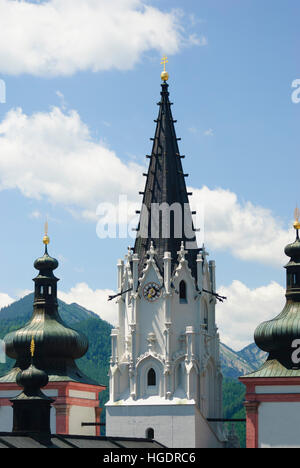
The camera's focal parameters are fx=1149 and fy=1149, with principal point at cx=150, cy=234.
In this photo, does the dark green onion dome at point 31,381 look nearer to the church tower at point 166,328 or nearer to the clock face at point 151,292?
the church tower at point 166,328

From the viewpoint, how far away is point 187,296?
229 feet

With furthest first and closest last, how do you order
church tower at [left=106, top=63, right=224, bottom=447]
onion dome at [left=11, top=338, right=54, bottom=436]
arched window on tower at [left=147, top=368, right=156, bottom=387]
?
1. arched window on tower at [left=147, top=368, right=156, bottom=387]
2. church tower at [left=106, top=63, right=224, bottom=447]
3. onion dome at [left=11, top=338, right=54, bottom=436]

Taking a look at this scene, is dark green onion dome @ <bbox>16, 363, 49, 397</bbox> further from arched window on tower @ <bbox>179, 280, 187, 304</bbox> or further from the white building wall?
arched window on tower @ <bbox>179, 280, 187, 304</bbox>

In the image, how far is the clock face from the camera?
227ft

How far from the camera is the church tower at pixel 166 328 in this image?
221 ft

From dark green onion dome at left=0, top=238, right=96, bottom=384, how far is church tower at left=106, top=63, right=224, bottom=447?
5656 mm

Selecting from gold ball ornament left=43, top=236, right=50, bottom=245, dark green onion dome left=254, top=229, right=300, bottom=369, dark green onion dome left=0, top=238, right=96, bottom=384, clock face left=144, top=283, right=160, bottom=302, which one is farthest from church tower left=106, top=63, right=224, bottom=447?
gold ball ornament left=43, top=236, right=50, bottom=245

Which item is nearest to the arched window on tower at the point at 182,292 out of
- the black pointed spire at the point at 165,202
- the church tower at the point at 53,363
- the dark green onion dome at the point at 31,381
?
the black pointed spire at the point at 165,202

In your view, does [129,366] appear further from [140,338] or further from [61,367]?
[61,367]

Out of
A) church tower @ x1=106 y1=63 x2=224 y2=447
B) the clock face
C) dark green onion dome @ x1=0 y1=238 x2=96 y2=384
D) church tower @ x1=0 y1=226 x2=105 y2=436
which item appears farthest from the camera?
dark green onion dome @ x1=0 y1=238 x2=96 y2=384

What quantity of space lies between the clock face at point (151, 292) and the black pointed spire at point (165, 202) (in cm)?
130
